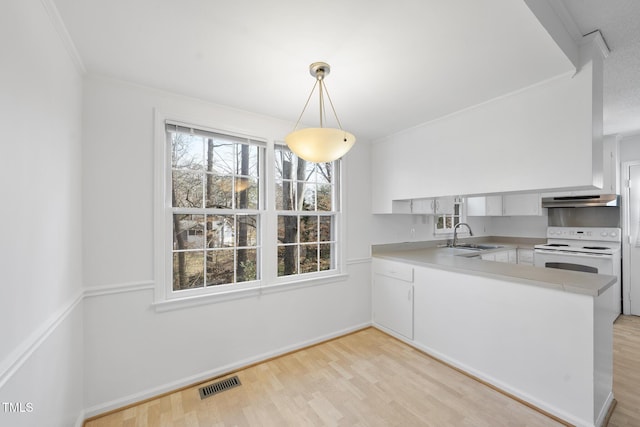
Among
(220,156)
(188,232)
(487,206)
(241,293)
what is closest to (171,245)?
(188,232)

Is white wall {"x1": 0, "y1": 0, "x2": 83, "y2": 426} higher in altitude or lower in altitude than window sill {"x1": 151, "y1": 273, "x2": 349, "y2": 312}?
higher

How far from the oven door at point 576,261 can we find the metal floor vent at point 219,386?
13.8 feet

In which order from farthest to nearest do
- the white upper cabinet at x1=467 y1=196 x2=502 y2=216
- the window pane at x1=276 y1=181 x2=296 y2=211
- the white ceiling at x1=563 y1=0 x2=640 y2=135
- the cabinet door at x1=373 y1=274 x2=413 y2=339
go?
the white upper cabinet at x1=467 y1=196 x2=502 y2=216 < the cabinet door at x1=373 y1=274 x2=413 y2=339 < the window pane at x1=276 y1=181 x2=296 y2=211 < the white ceiling at x1=563 y1=0 x2=640 y2=135

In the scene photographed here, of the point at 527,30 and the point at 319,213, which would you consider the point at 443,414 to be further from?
the point at 527,30

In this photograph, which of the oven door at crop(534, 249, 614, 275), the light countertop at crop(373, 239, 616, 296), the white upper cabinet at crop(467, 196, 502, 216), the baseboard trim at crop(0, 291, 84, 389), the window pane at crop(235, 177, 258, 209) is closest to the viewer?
the baseboard trim at crop(0, 291, 84, 389)

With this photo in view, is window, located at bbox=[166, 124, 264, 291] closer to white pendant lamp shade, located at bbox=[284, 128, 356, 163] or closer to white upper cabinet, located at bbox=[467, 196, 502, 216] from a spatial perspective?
white pendant lamp shade, located at bbox=[284, 128, 356, 163]

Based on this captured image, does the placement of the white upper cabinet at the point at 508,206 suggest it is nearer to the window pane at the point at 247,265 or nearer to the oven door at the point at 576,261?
the oven door at the point at 576,261

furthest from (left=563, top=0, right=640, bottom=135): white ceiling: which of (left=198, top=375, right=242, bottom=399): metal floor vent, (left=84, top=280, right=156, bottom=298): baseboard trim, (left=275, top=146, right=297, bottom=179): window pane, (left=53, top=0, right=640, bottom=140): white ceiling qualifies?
(left=198, top=375, right=242, bottom=399): metal floor vent

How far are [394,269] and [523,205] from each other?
2.67 m

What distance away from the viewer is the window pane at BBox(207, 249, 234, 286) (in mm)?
2355

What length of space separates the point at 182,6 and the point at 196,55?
0.40m

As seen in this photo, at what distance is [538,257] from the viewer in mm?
3803

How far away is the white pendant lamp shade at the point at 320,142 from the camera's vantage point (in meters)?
1.49

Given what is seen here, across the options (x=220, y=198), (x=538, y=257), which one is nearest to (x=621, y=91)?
(x=538, y=257)
